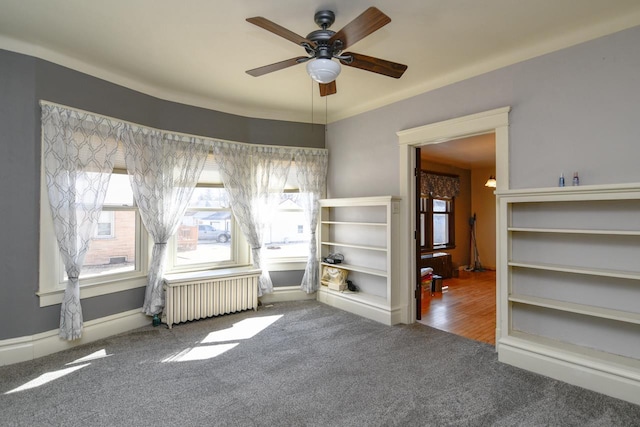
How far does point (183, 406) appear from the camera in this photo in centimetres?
230

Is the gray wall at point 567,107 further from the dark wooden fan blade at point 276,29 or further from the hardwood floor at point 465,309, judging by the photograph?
the dark wooden fan blade at point 276,29

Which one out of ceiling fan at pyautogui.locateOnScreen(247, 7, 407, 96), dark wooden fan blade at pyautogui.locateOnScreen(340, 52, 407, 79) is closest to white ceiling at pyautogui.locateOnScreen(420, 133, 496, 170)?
dark wooden fan blade at pyautogui.locateOnScreen(340, 52, 407, 79)

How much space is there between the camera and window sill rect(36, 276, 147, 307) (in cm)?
309

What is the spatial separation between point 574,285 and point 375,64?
253 centimetres

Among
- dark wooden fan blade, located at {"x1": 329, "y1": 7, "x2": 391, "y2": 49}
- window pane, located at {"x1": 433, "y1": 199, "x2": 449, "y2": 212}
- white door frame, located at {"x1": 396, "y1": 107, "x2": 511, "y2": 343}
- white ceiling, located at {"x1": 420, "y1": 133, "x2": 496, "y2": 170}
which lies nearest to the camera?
dark wooden fan blade, located at {"x1": 329, "y1": 7, "x2": 391, "y2": 49}


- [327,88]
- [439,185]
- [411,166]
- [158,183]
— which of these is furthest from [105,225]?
[439,185]

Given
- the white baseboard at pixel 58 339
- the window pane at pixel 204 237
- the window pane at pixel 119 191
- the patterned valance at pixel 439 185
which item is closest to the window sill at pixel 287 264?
the window pane at pixel 204 237

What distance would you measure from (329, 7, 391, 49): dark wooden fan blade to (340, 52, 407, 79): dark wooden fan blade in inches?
5.7

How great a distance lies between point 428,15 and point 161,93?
3.16 meters

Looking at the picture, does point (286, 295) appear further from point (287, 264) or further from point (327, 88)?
point (327, 88)

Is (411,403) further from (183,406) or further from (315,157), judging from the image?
(315,157)

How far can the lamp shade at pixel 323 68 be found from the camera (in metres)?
2.30

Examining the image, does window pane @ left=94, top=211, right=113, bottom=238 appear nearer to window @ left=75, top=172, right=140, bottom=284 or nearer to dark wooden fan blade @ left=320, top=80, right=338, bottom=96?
window @ left=75, top=172, right=140, bottom=284

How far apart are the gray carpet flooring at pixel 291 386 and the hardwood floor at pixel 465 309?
378mm
